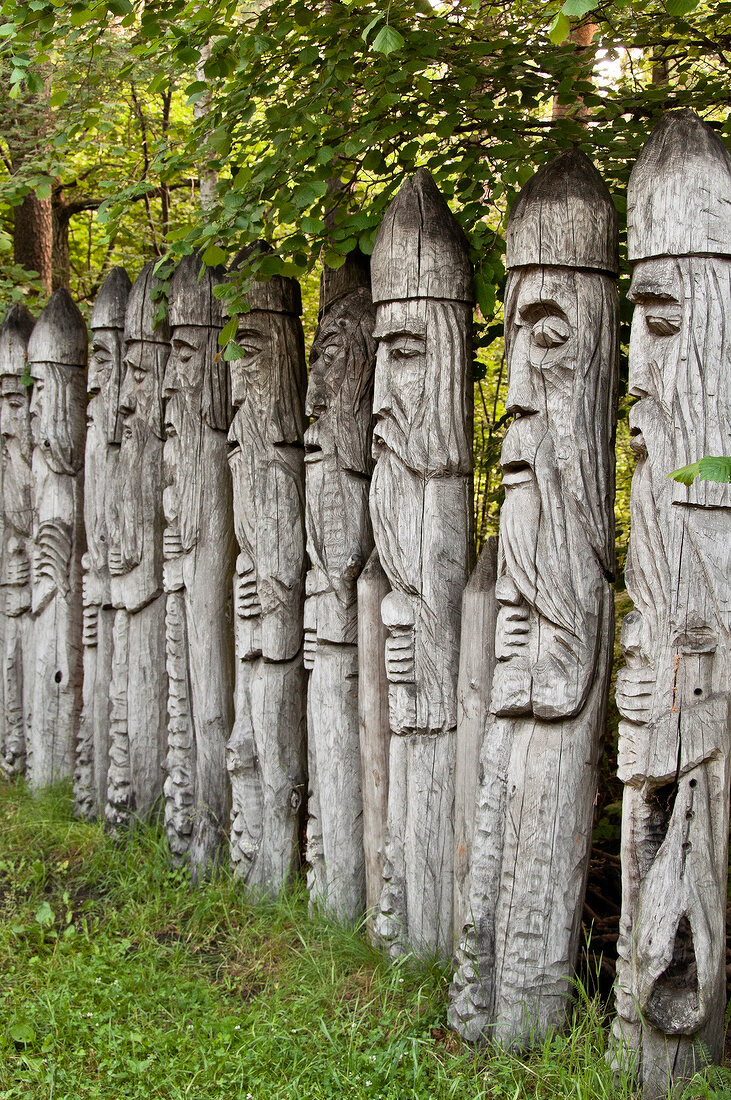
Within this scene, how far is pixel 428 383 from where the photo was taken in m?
3.73

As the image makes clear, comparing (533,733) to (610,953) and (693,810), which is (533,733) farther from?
(610,953)

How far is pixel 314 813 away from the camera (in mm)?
4277

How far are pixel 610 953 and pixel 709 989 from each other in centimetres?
128

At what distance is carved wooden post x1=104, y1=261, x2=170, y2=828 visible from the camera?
520cm

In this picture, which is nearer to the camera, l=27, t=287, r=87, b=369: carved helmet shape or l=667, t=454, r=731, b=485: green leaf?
l=667, t=454, r=731, b=485: green leaf

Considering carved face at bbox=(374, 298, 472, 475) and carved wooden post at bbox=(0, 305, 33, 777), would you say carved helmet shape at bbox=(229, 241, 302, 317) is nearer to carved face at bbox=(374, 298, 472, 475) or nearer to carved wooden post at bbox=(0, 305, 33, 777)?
carved face at bbox=(374, 298, 472, 475)

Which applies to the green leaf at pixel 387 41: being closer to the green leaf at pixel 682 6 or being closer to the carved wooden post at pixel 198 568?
the green leaf at pixel 682 6

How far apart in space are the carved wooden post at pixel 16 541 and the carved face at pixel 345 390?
2.79 m

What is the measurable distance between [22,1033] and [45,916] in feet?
2.71

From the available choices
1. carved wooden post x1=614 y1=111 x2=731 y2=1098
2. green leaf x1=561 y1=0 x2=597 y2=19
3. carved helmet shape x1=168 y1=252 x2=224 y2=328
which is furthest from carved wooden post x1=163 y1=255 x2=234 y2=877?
green leaf x1=561 y1=0 x2=597 y2=19

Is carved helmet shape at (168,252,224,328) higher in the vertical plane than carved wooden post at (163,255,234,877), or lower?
higher

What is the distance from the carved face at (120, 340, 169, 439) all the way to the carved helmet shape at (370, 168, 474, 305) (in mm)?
1858

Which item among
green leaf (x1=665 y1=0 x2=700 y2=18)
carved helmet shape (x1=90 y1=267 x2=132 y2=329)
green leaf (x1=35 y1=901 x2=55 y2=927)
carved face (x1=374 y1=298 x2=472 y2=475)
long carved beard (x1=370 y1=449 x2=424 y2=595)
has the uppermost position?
green leaf (x1=665 y1=0 x2=700 y2=18)

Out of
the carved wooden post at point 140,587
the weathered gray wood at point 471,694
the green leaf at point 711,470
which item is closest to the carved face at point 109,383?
the carved wooden post at point 140,587
